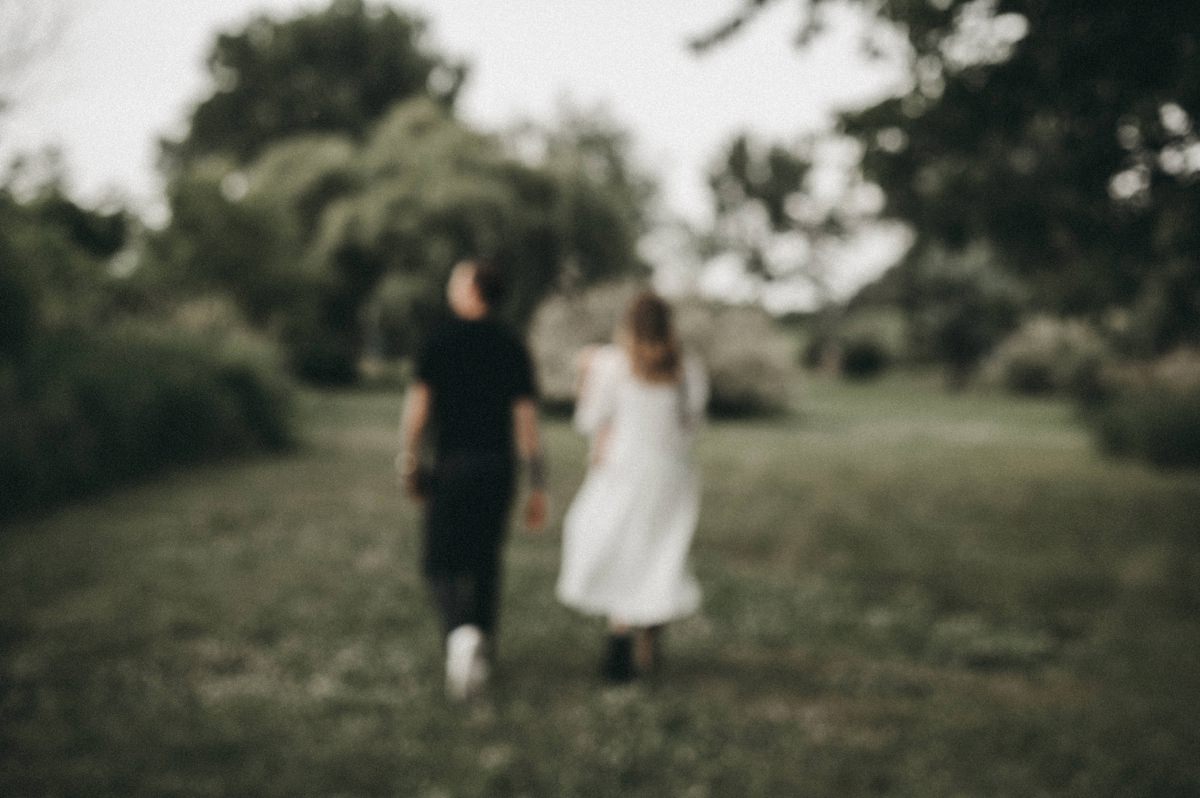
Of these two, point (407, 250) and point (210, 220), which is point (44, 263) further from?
point (407, 250)

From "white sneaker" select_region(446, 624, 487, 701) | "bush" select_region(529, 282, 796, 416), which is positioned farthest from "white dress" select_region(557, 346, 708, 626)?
"bush" select_region(529, 282, 796, 416)

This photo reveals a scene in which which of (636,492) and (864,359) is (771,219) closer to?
(864,359)

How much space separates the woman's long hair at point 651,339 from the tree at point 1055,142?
1708mm

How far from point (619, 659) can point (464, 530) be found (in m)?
1.24

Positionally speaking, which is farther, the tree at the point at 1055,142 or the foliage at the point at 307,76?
the foliage at the point at 307,76

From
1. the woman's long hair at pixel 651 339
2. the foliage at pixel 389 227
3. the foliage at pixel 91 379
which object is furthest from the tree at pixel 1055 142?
the foliage at pixel 389 227

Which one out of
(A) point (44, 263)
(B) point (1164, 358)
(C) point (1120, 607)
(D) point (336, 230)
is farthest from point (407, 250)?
(C) point (1120, 607)

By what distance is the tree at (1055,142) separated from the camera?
3709 mm

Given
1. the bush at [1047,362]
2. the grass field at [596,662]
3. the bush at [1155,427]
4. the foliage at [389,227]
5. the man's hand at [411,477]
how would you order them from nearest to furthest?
the grass field at [596,662] → the man's hand at [411,477] → the bush at [1155,427] → the foliage at [389,227] → the bush at [1047,362]

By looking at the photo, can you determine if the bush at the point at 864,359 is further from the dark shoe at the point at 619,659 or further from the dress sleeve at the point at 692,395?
the dark shoe at the point at 619,659

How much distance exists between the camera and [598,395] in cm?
538

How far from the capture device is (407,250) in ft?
90.6

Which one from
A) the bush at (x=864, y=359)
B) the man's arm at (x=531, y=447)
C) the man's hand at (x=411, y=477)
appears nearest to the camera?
the man's hand at (x=411, y=477)

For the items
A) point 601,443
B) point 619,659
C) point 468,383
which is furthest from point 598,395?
point 619,659
